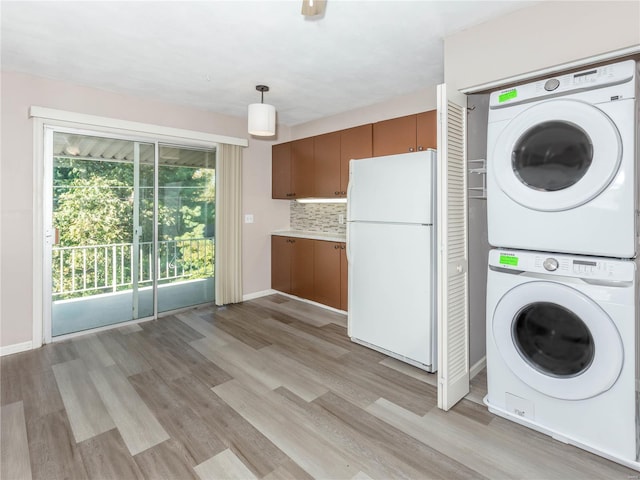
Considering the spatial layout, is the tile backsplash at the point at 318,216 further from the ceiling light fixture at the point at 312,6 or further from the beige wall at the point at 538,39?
the ceiling light fixture at the point at 312,6

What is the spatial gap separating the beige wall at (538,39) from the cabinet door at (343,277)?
2095 millimetres

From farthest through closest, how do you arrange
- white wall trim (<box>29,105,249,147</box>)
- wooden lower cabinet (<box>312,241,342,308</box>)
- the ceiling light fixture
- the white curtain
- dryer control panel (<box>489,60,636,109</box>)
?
the white curtain → wooden lower cabinet (<box>312,241,342,308</box>) → white wall trim (<box>29,105,249,147</box>) → dryer control panel (<box>489,60,636,109</box>) → the ceiling light fixture

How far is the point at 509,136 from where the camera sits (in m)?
1.92

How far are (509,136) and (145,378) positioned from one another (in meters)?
2.99

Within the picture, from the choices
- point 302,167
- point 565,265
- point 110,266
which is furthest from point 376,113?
point 110,266

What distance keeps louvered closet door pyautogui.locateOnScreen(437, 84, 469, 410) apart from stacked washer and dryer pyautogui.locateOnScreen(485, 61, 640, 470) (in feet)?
0.65

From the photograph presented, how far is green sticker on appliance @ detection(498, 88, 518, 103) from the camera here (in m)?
1.91

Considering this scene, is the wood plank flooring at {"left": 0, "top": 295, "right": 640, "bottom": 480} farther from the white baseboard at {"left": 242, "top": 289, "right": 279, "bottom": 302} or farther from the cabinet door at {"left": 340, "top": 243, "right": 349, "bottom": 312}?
the white baseboard at {"left": 242, "top": 289, "right": 279, "bottom": 302}

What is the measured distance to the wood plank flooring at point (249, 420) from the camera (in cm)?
165

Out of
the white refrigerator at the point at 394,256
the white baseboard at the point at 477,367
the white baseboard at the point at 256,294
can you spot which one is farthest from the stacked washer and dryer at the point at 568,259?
the white baseboard at the point at 256,294

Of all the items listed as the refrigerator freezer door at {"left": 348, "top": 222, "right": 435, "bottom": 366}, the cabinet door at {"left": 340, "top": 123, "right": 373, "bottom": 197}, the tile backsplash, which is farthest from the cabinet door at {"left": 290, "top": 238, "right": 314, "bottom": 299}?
the refrigerator freezer door at {"left": 348, "top": 222, "right": 435, "bottom": 366}

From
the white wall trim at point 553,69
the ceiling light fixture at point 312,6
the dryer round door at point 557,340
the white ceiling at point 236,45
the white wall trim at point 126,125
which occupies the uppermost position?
the white ceiling at point 236,45

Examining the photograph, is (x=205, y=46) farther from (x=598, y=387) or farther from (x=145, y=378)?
(x=598, y=387)

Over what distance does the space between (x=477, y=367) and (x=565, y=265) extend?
1.23 metres
